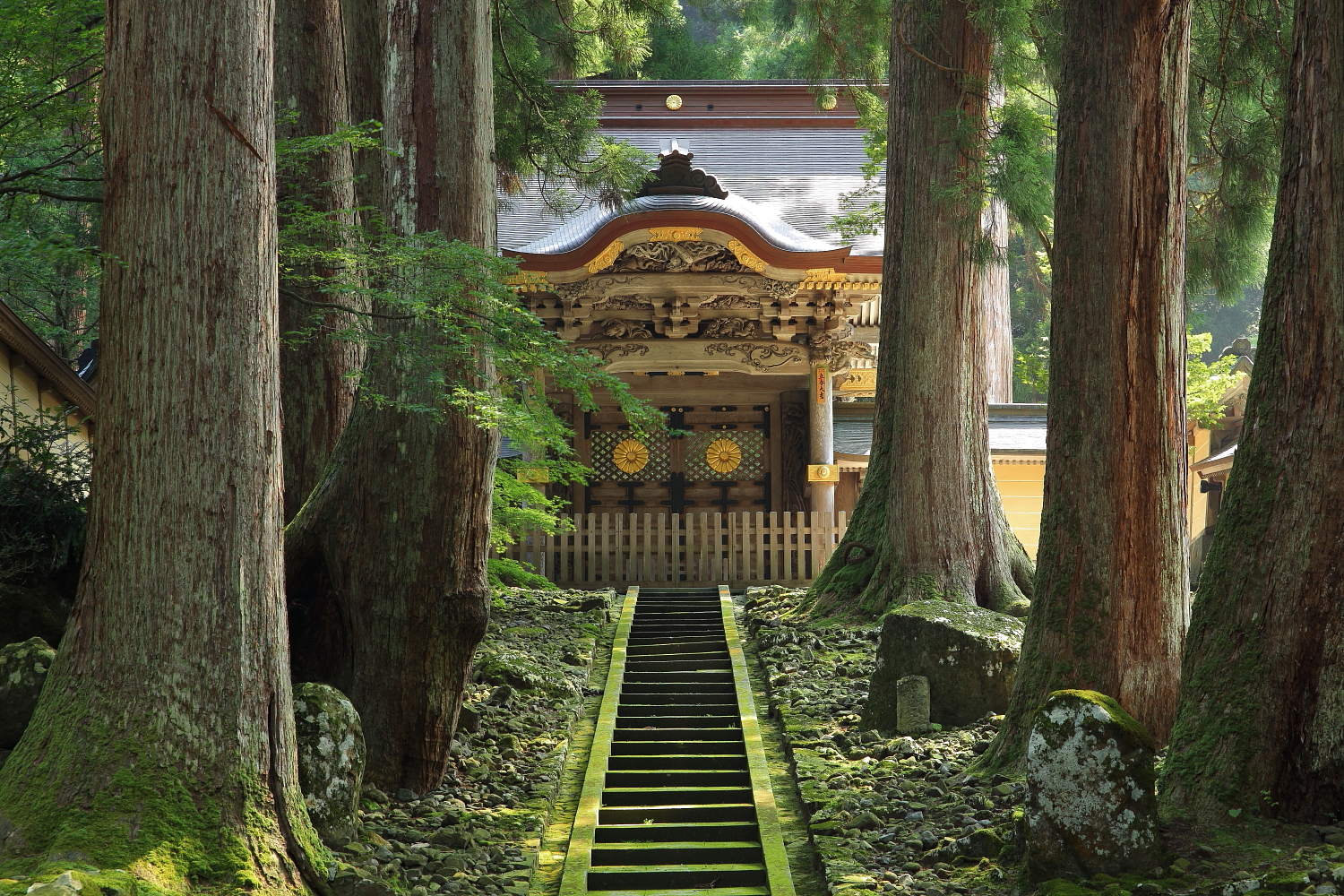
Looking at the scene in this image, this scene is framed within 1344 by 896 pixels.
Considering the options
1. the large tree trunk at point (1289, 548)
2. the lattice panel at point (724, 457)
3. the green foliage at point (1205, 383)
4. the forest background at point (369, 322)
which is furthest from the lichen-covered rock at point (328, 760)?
the lattice panel at point (724, 457)

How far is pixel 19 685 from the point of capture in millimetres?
4441

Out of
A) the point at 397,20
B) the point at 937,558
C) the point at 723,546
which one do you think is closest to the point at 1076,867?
the point at 937,558

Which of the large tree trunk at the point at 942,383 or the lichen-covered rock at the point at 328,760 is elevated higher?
the large tree trunk at the point at 942,383

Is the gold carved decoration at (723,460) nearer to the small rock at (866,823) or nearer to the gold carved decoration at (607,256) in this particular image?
the gold carved decoration at (607,256)

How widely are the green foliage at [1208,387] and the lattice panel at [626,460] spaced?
7.14 m

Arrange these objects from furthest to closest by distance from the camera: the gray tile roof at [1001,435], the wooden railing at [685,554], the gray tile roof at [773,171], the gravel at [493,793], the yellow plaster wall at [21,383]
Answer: the gray tile roof at [773,171], the gray tile roof at [1001,435], the wooden railing at [685,554], the yellow plaster wall at [21,383], the gravel at [493,793]

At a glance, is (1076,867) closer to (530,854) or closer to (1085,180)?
(530,854)

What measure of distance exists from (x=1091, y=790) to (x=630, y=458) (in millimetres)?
11320

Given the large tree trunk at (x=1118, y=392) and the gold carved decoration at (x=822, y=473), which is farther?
the gold carved decoration at (x=822, y=473)

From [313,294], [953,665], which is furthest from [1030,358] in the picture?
[313,294]

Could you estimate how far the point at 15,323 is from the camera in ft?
25.3

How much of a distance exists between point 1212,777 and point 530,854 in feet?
9.97

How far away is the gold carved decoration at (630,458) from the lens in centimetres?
1479

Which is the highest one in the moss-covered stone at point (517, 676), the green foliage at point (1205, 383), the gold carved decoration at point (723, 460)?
the green foliage at point (1205, 383)
